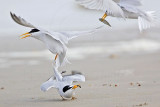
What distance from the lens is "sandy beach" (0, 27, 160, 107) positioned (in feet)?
18.8

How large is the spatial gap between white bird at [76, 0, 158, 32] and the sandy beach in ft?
2.92

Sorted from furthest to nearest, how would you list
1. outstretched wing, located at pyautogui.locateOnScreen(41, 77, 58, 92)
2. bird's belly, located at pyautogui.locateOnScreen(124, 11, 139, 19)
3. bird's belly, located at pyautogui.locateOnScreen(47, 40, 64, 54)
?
bird's belly, located at pyautogui.locateOnScreen(124, 11, 139, 19) → bird's belly, located at pyautogui.locateOnScreen(47, 40, 64, 54) → outstretched wing, located at pyautogui.locateOnScreen(41, 77, 58, 92)

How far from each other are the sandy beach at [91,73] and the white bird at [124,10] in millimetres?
892

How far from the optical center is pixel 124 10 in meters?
5.94

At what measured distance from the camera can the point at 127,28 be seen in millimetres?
16984

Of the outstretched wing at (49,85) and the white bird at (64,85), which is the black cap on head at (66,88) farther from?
the outstretched wing at (49,85)

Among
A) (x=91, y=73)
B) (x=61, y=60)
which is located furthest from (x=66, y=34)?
(x=91, y=73)

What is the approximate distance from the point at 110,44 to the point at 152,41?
46.4 inches

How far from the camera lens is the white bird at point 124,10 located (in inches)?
225

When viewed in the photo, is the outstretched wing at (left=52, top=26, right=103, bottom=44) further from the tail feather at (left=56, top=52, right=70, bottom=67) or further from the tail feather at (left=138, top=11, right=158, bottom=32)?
the tail feather at (left=138, top=11, right=158, bottom=32)

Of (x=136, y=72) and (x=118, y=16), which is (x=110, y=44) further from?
(x=118, y=16)

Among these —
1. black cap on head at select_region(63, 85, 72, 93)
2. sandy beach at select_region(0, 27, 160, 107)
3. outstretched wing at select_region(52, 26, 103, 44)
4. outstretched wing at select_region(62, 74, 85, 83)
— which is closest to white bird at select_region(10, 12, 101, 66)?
outstretched wing at select_region(52, 26, 103, 44)

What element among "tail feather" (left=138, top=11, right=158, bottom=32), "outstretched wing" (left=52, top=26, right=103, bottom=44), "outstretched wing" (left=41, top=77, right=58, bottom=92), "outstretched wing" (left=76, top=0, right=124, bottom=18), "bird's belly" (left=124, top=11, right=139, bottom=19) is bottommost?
"outstretched wing" (left=41, top=77, right=58, bottom=92)

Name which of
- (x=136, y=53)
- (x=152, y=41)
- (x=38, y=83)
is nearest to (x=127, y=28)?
(x=152, y=41)
